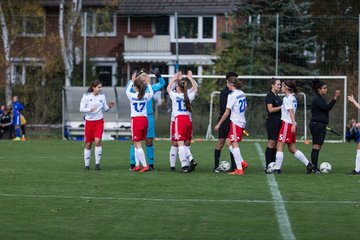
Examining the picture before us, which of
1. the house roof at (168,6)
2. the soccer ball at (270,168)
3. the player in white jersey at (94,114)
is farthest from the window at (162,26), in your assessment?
the soccer ball at (270,168)

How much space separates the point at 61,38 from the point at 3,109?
18.5 feet

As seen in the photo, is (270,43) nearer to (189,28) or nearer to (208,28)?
(189,28)

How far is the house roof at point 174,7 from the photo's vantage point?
4912 centimetres

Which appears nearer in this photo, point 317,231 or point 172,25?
point 317,231

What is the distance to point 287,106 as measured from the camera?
18.1 meters

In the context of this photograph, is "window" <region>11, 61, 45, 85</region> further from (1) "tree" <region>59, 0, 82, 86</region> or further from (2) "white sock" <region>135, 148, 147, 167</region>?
(2) "white sock" <region>135, 148, 147, 167</region>

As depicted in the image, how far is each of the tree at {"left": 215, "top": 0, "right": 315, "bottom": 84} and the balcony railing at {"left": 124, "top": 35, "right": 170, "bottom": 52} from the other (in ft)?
Answer: 38.0

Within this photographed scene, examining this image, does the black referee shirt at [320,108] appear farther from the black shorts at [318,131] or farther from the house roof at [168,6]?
the house roof at [168,6]

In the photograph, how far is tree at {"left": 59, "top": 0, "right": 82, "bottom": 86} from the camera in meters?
39.0

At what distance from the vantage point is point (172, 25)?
50.1 meters

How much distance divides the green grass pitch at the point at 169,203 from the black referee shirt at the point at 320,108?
45.3 inches

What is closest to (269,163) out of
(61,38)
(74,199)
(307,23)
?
(74,199)

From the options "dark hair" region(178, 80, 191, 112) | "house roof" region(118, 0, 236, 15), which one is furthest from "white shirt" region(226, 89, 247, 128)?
"house roof" region(118, 0, 236, 15)

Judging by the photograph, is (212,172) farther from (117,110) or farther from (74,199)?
(117,110)
